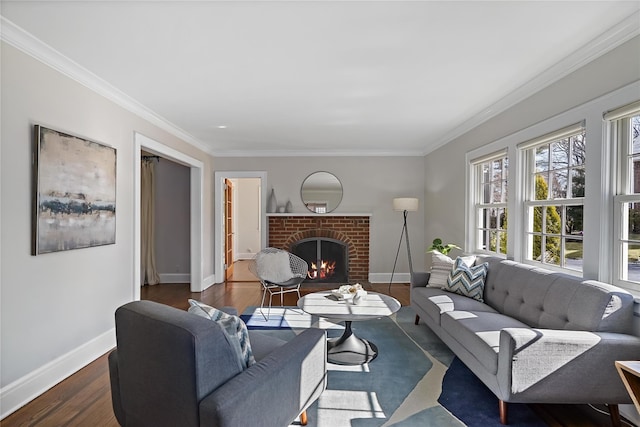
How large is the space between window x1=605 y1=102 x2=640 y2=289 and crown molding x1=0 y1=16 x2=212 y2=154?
3.86m

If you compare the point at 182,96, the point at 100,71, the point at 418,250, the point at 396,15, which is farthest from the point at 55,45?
the point at 418,250

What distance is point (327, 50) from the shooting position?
95.0 inches

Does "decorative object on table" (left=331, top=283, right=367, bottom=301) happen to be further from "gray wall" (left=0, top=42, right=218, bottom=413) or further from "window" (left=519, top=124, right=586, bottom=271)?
"gray wall" (left=0, top=42, right=218, bottom=413)

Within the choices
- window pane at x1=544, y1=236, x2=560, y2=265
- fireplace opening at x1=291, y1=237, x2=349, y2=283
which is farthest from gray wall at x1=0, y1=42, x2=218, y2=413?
window pane at x1=544, y1=236, x2=560, y2=265

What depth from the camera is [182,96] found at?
11.1 feet

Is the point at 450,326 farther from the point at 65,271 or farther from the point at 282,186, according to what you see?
the point at 282,186

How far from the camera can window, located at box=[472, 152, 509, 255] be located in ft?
12.5

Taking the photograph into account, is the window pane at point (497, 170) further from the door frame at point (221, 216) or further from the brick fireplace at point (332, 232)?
the door frame at point (221, 216)

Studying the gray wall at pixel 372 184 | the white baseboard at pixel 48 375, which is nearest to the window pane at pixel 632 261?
the gray wall at pixel 372 184

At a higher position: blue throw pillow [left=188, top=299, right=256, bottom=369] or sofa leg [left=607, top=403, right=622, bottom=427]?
blue throw pillow [left=188, top=299, right=256, bottom=369]

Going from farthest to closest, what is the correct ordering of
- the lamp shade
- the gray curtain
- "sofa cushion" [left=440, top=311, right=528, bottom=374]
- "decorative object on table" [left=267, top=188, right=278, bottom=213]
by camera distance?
"decorative object on table" [left=267, top=188, right=278, bottom=213] < the gray curtain < the lamp shade < "sofa cushion" [left=440, top=311, right=528, bottom=374]

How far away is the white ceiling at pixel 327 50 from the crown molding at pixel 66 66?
0.05 m

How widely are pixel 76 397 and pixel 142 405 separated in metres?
1.29

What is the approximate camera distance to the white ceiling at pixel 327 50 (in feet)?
6.40
